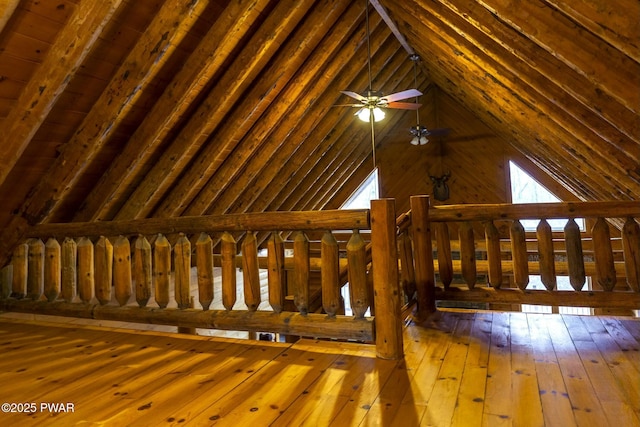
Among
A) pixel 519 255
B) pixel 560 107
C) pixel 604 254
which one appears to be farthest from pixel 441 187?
pixel 604 254

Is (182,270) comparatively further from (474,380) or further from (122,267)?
(474,380)

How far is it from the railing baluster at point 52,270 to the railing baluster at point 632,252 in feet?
13.0

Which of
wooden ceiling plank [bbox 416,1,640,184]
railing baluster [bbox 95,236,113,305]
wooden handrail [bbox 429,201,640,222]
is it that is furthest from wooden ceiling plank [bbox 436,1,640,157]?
railing baluster [bbox 95,236,113,305]

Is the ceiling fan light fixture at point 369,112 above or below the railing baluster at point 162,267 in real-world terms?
above

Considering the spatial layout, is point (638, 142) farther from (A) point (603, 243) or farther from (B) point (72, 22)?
(B) point (72, 22)

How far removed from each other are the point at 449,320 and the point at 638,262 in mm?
1170

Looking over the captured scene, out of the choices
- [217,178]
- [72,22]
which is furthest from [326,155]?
[72,22]

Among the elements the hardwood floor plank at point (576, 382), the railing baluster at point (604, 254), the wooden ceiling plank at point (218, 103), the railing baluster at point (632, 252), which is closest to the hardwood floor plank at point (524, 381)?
the hardwood floor plank at point (576, 382)

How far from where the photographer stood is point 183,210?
15.6 feet

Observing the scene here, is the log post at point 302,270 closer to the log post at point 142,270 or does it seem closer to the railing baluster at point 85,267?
the log post at point 142,270

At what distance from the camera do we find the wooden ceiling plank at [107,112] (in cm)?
281

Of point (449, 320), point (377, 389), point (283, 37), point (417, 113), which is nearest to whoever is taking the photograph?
point (377, 389)

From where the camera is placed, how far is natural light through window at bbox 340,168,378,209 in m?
9.06

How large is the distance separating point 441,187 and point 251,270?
690cm
